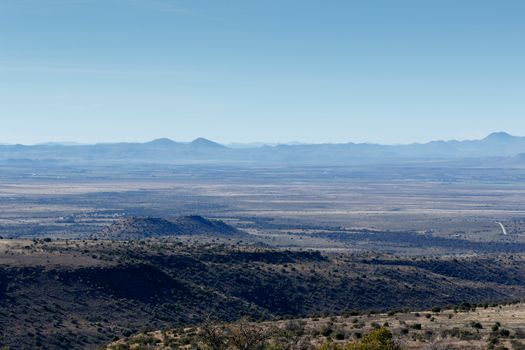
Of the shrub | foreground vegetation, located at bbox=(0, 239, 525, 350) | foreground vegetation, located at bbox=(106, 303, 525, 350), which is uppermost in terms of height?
the shrub

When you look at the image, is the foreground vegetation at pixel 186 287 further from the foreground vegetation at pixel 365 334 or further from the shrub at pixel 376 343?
the shrub at pixel 376 343

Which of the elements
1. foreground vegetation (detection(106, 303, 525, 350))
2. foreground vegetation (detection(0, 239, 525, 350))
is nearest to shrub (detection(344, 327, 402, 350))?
foreground vegetation (detection(106, 303, 525, 350))

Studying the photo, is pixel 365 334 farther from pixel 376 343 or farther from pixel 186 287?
pixel 186 287

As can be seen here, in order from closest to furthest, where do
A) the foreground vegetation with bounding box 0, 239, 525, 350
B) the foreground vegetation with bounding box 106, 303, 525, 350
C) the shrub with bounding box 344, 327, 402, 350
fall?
→ the shrub with bounding box 344, 327, 402, 350
the foreground vegetation with bounding box 106, 303, 525, 350
the foreground vegetation with bounding box 0, 239, 525, 350

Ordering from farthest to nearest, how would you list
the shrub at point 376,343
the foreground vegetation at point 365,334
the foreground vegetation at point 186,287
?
the foreground vegetation at point 186,287 → the foreground vegetation at point 365,334 → the shrub at point 376,343

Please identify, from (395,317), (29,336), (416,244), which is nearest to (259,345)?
(395,317)

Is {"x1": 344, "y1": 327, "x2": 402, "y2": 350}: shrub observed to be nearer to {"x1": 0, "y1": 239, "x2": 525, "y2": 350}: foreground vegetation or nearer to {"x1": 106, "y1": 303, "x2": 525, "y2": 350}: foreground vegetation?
{"x1": 106, "y1": 303, "x2": 525, "y2": 350}: foreground vegetation

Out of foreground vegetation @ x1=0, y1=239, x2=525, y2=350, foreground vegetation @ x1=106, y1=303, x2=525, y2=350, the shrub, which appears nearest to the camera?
the shrub

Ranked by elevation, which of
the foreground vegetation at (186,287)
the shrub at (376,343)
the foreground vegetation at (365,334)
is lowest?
the foreground vegetation at (186,287)

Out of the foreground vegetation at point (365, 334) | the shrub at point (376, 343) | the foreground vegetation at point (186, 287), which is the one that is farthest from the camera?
the foreground vegetation at point (186, 287)

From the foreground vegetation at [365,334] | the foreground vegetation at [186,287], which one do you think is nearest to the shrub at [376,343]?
the foreground vegetation at [365,334]

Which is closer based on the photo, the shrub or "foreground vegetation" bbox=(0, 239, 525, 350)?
the shrub

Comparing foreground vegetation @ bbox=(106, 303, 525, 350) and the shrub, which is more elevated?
the shrub
